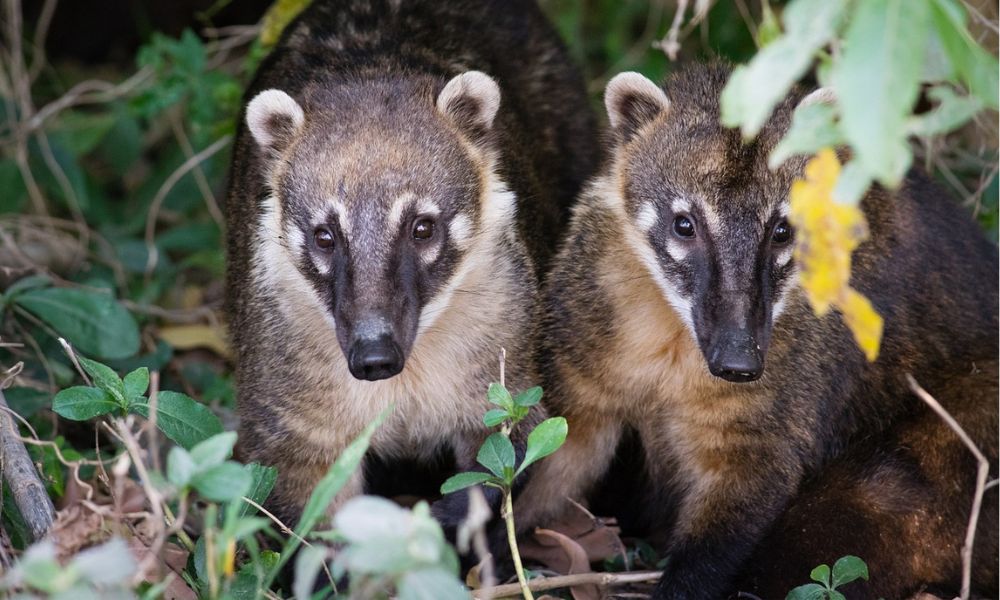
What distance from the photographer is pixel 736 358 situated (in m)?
3.61

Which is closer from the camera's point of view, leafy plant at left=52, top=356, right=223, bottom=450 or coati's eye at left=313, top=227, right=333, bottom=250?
leafy plant at left=52, top=356, right=223, bottom=450

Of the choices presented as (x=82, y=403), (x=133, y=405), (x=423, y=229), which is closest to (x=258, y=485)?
(x=133, y=405)

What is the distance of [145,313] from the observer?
577 cm

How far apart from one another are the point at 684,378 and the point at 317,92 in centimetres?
159

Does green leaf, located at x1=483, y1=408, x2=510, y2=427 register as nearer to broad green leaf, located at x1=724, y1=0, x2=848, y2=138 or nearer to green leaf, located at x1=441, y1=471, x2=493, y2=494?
green leaf, located at x1=441, y1=471, x2=493, y2=494

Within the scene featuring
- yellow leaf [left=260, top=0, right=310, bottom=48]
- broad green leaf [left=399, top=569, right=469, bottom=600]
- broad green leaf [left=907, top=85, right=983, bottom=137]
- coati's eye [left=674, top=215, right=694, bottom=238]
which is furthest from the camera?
yellow leaf [left=260, top=0, right=310, bottom=48]

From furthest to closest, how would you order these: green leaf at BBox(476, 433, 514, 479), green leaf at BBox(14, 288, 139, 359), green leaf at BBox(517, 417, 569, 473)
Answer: green leaf at BBox(14, 288, 139, 359) → green leaf at BBox(476, 433, 514, 479) → green leaf at BBox(517, 417, 569, 473)

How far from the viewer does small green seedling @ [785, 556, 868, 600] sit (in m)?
3.68

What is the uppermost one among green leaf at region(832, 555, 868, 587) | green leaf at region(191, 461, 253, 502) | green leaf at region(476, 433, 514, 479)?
green leaf at region(191, 461, 253, 502)

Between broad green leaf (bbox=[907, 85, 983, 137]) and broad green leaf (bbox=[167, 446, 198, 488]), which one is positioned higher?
broad green leaf (bbox=[907, 85, 983, 137])

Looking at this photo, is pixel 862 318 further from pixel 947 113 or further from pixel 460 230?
pixel 460 230

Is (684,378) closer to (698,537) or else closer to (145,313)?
(698,537)

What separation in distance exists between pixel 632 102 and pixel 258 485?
5.94 feet

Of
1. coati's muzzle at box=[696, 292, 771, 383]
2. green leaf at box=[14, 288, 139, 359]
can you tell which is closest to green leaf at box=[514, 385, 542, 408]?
coati's muzzle at box=[696, 292, 771, 383]
